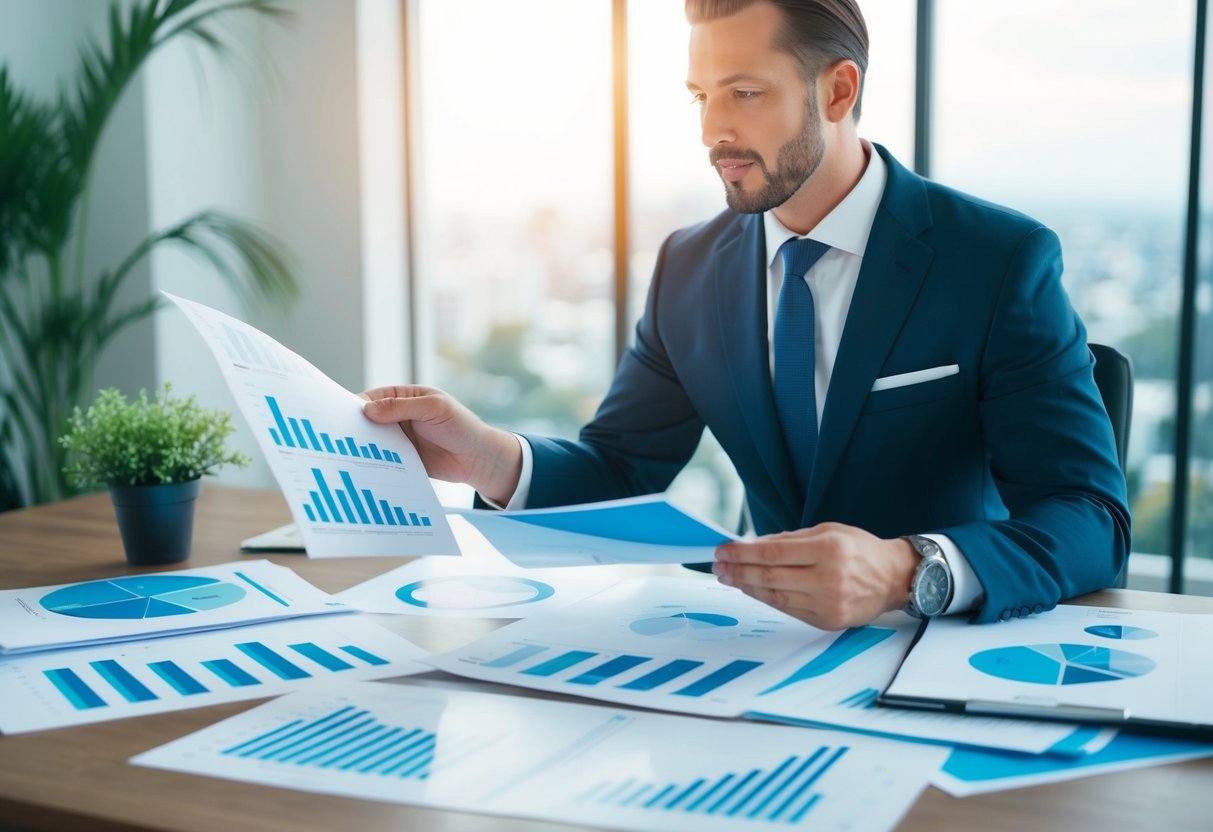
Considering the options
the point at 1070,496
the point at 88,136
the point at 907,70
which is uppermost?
the point at 907,70

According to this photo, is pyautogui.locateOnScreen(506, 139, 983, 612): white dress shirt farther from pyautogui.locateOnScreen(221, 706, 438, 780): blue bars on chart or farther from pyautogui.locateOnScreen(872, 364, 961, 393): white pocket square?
pyautogui.locateOnScreen(221, 706, 438, 780): blue bars on chart

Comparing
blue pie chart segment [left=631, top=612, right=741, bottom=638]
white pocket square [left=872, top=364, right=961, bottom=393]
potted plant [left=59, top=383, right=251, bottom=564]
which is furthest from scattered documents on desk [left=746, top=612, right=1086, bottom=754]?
potted plant [left=59, top=383, right=251, bottom=564]

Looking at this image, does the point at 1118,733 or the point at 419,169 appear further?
the point at 419,169

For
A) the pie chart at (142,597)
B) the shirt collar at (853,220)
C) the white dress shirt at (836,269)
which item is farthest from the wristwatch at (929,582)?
the pie chart at (142,597)

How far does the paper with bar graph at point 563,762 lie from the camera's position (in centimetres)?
77

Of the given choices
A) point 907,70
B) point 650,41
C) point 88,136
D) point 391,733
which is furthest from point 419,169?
point 391,733

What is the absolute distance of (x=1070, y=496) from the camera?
4.39 ft

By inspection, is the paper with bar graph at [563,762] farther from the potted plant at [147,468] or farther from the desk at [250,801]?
the potted plant at [147,468]

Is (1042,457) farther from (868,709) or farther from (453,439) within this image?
(453,439)

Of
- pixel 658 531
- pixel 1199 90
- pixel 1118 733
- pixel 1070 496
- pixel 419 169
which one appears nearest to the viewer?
pixel 1118 733

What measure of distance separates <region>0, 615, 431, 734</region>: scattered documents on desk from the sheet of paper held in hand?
0.10 m

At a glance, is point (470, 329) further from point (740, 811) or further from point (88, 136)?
point (740, 811)

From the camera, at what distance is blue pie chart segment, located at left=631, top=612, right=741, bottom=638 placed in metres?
1.15

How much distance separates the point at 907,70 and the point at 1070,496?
7.74 ft
